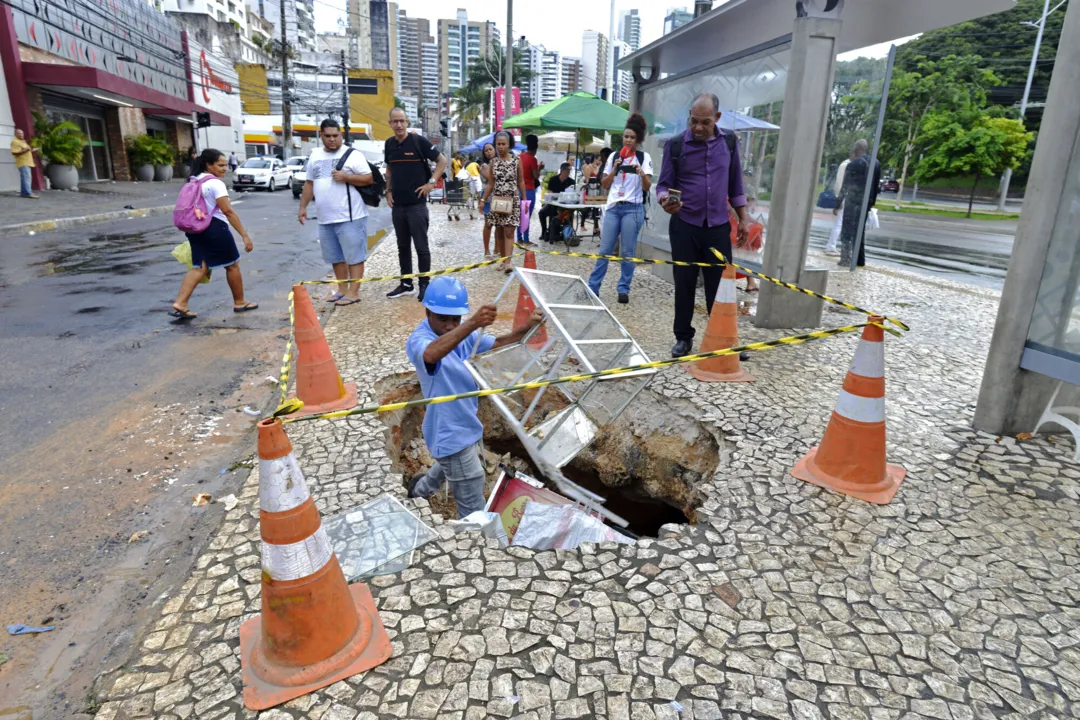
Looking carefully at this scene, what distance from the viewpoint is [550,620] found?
229cm

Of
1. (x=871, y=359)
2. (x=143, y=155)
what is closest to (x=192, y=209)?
(x=871, y=359)

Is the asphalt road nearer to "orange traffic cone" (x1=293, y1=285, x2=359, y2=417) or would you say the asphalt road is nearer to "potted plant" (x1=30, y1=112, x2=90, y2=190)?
"orange traffic cone" (x1=293, y1=285, x2=359, y2=417)

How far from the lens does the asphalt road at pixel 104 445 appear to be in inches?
92.7

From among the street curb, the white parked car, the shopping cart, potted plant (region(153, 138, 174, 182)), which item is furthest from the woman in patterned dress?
potted plant (region(153, 138, 174, 182))


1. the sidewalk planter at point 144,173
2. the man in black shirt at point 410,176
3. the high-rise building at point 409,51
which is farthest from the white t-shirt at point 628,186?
the high-rise building at point 409,51

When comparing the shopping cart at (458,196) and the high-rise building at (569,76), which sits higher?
the high-rise building at (569,76)

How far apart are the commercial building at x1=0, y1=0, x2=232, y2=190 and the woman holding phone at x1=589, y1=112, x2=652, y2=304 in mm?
19320

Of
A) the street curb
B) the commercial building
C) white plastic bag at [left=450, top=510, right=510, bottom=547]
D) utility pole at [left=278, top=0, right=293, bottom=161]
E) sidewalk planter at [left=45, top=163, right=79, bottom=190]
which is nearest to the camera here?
white plastic bag at [left=450, top=510, right=510, bottom=547]

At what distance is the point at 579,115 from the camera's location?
11.3 m

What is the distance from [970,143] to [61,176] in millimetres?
33819

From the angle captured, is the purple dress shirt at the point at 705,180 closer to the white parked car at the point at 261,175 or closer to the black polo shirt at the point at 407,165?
the black polo shirt at the point at 407,165

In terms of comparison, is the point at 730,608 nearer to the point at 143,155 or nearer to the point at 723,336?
the point at 723,336

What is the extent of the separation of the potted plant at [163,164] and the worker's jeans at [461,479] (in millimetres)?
28763

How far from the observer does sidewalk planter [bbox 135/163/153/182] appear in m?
26.0
